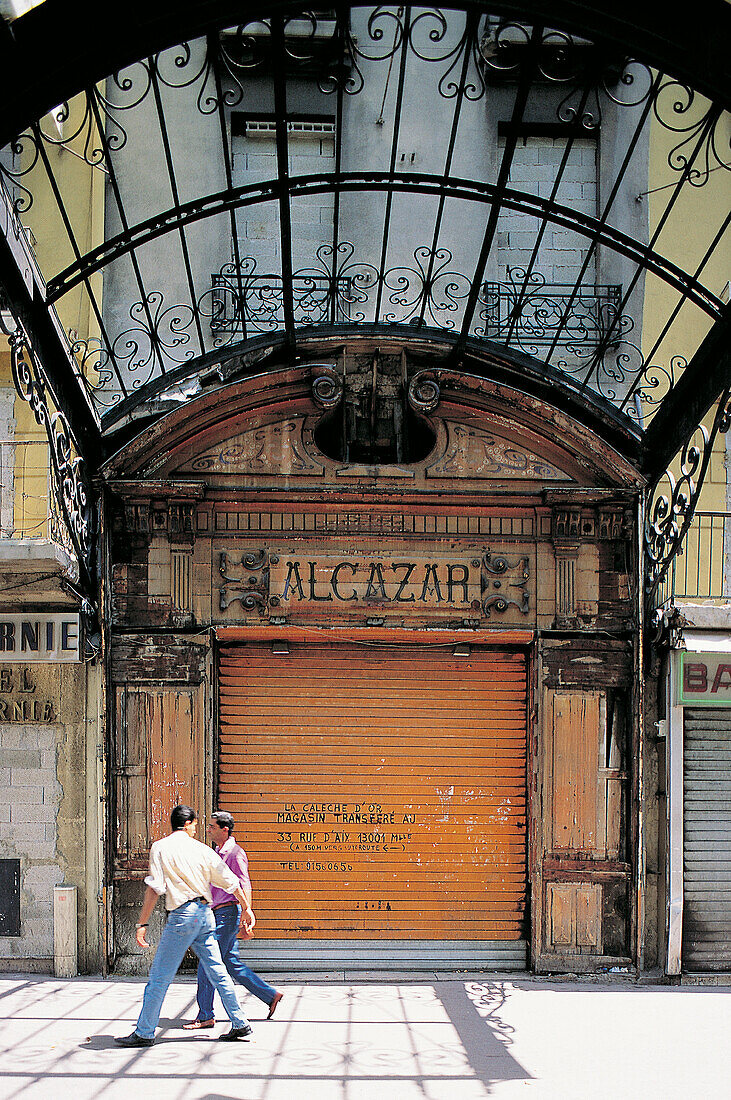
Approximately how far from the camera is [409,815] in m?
8.87

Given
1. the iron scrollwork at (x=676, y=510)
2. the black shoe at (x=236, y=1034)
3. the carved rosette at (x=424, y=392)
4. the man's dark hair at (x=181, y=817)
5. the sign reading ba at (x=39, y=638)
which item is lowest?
the black shoe at (x=236, y=1034)

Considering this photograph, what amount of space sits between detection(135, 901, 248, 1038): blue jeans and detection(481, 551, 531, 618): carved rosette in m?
3.73

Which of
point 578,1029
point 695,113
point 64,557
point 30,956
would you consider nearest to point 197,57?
point 695,113

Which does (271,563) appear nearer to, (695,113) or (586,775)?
(586,775)

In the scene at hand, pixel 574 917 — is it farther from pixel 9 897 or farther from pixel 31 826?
pixel 9 897

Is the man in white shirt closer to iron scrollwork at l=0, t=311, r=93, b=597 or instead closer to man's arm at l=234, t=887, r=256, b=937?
man's arm at l=234, t=887, r=256, b=937

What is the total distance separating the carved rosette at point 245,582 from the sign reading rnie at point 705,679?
11.8ft

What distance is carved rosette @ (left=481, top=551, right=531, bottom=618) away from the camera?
887 cm

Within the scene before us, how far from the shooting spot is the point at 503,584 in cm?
891

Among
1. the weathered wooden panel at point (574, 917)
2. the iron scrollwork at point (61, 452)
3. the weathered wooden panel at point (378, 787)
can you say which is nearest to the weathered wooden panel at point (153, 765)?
the weathered wooden panel at point (378, 787)

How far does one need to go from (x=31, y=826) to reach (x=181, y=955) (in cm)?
291

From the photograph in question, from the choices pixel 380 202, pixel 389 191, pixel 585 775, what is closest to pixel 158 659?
pixel 585 775

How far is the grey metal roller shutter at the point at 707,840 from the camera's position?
8.62 meters

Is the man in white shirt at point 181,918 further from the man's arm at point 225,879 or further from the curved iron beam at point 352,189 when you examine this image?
the curved iron beam at point 352,189
